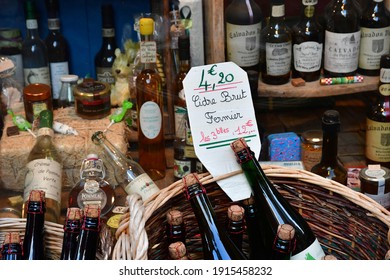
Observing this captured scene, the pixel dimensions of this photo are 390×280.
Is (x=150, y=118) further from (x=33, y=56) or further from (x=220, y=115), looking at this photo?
(x=220, y=115)

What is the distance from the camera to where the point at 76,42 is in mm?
1909

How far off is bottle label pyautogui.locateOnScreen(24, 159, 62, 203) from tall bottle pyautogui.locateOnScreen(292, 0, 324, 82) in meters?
0.63

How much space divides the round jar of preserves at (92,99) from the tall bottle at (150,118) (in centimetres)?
10

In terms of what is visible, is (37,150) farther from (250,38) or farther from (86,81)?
(250,38)

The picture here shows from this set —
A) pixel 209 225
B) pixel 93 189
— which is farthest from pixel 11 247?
pixel 93 189

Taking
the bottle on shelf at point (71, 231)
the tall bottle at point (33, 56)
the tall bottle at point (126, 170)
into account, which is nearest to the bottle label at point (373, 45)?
the tall bottle at point (126, 170)

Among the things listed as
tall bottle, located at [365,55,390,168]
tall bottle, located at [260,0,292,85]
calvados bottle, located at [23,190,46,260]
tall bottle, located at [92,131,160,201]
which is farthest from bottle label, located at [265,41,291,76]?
calvados bottle, located at [23,190,46,260]

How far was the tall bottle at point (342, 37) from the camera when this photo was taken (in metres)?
1.62

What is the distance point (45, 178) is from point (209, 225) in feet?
1.66

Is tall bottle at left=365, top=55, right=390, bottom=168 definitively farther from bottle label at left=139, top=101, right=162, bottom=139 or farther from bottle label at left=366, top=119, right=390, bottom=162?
bottle label at left=139, top=101, right=162, bottom=139

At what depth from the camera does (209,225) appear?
1.04 meters
